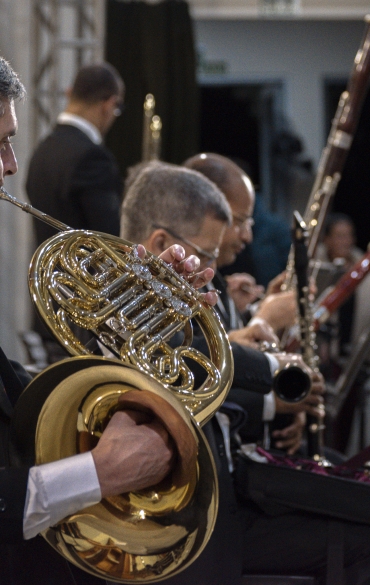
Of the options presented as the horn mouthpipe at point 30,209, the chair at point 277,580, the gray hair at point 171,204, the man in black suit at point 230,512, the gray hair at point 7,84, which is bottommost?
the chair at point 277,580

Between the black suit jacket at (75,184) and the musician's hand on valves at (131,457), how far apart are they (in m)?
2.11

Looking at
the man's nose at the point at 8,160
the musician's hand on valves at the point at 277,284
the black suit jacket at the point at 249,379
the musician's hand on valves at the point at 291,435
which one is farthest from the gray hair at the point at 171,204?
the musician's hand on valves at the point at 277,284

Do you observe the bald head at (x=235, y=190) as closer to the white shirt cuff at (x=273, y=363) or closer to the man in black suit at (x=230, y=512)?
the man in black suit at (x=230, y=512)

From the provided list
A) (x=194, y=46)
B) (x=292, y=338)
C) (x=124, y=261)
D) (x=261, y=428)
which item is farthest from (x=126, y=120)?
(x=124, y=261)

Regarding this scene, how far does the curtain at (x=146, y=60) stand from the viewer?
6.08m

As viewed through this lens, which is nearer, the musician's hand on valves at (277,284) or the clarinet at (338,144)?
the clarinet at (338,144)

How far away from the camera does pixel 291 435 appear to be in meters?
2.47

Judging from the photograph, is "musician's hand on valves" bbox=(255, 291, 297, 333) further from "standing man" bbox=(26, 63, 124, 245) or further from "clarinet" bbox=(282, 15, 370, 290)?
"standing man" bbox=(26, 63, 124, 245)

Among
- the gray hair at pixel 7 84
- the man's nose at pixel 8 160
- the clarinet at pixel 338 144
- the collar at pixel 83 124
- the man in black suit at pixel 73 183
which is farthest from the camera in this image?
the collar at pixel 83 124

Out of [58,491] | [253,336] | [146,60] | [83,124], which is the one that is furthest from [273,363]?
[146,60]

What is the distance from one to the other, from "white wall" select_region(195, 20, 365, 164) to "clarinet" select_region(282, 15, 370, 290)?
4.51 m

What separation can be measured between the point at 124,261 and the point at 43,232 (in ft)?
6.18

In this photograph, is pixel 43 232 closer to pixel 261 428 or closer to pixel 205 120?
pixel 261 428

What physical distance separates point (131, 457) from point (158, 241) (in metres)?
0.93
